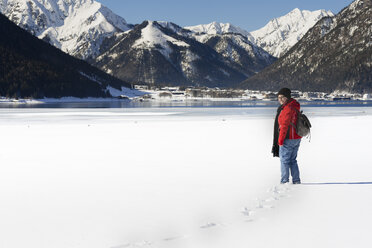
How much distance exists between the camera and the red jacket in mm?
13297

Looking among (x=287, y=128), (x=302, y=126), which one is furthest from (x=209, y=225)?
(x=302, y=126)

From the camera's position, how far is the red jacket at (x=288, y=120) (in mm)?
13297

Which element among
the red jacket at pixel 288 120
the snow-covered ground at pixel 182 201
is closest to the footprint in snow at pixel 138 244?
the snow-covered ground at pixel 182 201

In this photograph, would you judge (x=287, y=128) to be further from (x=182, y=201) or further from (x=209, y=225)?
(x=209, y=225)

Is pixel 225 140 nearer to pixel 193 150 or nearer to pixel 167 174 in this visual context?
pixel 193 150

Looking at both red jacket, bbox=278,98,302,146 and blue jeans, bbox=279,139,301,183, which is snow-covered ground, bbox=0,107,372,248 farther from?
red jacket, bbox=278,98,302,146

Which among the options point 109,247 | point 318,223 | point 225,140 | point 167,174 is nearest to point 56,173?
point 167,174

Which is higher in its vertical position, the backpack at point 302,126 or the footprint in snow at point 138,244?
the backpack at point 302,126

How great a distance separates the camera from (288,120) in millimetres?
13297

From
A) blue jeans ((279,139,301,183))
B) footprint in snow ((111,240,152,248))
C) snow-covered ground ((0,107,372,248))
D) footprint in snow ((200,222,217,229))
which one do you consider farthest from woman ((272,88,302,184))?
footprint in snow ((111,240,152,248))

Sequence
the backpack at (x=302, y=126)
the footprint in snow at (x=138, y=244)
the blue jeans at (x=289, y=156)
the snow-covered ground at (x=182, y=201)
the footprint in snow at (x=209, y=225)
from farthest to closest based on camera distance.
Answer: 1. the blue jeans at (x=289, y=156)
2. the backpack at (x=302, y=126)
3. the footprint in snow at (x=209, y=225)
4. the snow-covered ground at (x=182, y=201)
5. the footprint in snow at (x=138, y=244)

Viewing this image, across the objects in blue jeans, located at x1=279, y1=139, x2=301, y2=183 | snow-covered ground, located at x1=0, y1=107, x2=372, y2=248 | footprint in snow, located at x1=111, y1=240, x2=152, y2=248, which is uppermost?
blue jeans, located at x1=279, y1=139, x2=301, y2=183

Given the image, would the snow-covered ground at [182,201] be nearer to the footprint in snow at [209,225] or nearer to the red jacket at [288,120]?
the footprint in snow at [209,225]

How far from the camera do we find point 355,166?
1778cm
